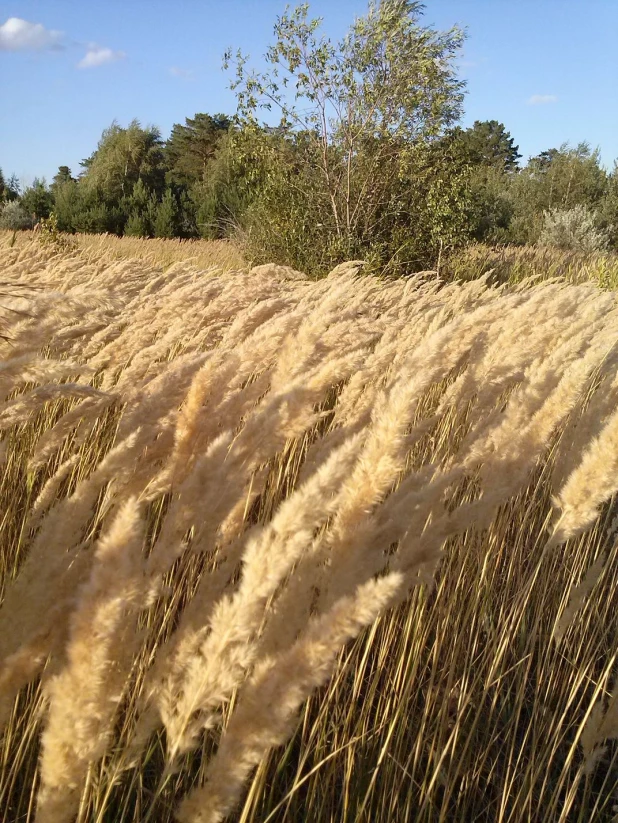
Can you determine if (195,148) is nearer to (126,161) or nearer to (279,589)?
(126,161)

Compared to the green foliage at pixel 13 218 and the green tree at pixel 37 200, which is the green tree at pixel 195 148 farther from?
the green foliage at pixel 13 218

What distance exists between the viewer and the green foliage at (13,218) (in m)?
19.1

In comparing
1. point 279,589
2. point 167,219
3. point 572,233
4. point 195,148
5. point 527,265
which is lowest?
point 279,589

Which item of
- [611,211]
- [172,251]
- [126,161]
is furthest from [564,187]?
[126,161]

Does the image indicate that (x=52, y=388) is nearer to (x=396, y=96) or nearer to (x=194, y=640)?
(x=194, y=640)

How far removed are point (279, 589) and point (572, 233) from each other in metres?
17.6

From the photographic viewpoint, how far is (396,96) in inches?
366

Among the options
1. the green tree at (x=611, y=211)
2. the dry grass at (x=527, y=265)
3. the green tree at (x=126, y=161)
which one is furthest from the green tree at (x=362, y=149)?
the green tree at (x=126, y=161)

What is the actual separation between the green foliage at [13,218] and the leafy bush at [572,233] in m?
14.6

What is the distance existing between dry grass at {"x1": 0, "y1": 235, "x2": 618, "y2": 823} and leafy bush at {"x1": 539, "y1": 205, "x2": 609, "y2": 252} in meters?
15.8

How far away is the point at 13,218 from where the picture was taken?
1942 cm

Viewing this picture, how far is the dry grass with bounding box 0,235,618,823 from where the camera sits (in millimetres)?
621

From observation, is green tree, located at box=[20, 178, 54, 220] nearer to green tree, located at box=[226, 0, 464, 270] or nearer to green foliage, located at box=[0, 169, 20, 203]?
green foliage, located at box=[0, 169, 20, 203]

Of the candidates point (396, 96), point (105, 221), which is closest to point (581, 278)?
point (396, 96)
